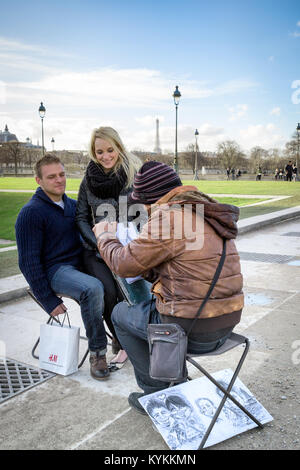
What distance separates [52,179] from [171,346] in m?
1.88

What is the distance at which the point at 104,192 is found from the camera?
3.91 meters

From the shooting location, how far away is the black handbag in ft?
8.14

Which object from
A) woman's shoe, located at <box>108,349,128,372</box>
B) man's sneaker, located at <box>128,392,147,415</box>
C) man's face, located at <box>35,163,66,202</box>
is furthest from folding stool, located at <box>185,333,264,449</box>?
man's face, located at <box>35,163,66,202</box>

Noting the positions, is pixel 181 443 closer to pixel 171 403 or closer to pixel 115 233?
pixel 171 403

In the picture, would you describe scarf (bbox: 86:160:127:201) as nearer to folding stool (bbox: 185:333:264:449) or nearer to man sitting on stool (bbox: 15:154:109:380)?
man sitting on stool (bbox: 15:154:109:380)

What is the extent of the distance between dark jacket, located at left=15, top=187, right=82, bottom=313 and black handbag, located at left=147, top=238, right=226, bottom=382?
4.27 feet

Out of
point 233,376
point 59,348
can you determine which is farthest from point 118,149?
point 233,376

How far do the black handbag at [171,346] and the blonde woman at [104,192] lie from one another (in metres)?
1.32

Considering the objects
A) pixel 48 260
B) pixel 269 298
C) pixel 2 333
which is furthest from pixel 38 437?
pixel 269 298

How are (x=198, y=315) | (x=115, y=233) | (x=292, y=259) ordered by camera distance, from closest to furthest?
1. (x=198, y=315)
2. (x=115, y=233)
3. (x=292, y=259)

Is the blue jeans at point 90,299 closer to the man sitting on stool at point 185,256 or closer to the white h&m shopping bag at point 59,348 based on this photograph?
the white h&m shopping bag at point 59,348

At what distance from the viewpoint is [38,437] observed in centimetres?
274

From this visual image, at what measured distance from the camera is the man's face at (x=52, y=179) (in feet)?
12.4

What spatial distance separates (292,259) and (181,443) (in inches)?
217
